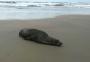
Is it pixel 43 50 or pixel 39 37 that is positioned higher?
pixel 39 37

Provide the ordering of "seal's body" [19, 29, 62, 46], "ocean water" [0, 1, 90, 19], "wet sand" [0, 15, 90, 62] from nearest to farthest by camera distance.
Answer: "wet sand" [0, 15, 90, 62]
"seal's body" [19, 29, 62, 46]
"ocean water" [0, 1, 90, 19]

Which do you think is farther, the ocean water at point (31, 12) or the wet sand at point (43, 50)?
the ocean water at point (31, 12)

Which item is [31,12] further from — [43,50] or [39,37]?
[43,50]

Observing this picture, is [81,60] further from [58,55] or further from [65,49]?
[65,49]

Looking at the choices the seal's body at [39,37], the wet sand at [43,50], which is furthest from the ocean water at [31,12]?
the wet sand at [43,50]

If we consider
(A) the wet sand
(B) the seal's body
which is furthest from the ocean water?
(A) the wet sand

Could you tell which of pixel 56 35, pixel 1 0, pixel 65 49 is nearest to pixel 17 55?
pixel 65 49

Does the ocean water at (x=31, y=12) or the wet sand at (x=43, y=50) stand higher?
the wet sand at (x=43, y=50)

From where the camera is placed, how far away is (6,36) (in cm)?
697

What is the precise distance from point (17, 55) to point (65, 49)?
130 cm

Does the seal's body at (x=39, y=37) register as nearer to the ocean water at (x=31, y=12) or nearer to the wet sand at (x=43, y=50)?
the wet sand at (x=43, y=50)

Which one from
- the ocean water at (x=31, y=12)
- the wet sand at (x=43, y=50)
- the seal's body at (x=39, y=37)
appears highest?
the seal's body at (x=39, y=37)

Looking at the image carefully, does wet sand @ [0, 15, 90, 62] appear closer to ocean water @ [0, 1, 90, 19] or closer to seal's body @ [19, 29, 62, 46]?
seal's body @ [19, 29, 62, 46]

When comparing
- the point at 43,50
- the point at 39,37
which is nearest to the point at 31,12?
the point at 39,37
